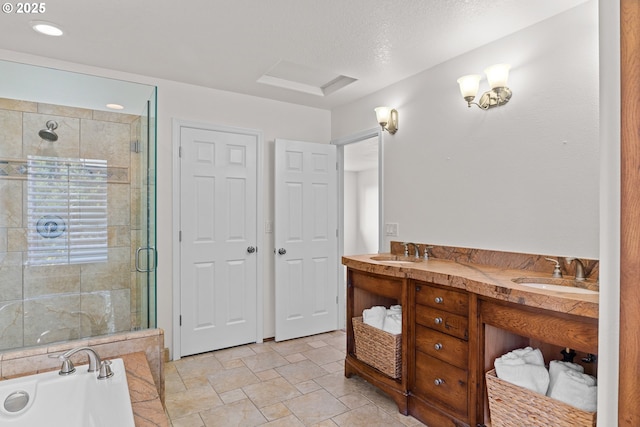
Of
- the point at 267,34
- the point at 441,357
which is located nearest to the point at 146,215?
the point at 267,34

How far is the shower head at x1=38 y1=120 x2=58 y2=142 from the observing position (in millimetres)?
2227

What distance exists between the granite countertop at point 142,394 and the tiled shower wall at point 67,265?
33 centimetres

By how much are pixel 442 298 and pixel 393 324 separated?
512mm

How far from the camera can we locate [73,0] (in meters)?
1.92

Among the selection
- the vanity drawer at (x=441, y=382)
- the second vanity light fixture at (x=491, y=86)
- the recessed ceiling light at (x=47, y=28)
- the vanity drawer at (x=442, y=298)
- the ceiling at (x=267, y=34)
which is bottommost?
the vanity drawer at (x=441, y=382)

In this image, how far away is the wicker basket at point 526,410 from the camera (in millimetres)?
1415

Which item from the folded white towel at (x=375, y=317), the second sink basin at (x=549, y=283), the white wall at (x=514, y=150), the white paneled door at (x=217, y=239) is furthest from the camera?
the white paneled door at (x=217, y=239)

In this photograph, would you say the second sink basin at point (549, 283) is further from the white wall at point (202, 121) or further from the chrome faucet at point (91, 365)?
the white wall at point (202, 121)

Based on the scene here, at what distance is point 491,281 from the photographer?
5.82 ft

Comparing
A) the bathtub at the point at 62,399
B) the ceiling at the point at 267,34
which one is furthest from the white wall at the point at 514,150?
the bathtub at the point at 62,399

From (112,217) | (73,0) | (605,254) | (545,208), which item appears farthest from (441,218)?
(73,0)

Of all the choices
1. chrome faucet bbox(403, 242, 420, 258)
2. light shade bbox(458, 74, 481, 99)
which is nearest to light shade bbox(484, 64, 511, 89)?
light shade bbox(458, 74, 481, 99)

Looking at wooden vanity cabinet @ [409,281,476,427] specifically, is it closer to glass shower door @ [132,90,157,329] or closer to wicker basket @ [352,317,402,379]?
wicker basket @ [352,317,402,379]

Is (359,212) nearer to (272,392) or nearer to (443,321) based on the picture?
(272,392)
